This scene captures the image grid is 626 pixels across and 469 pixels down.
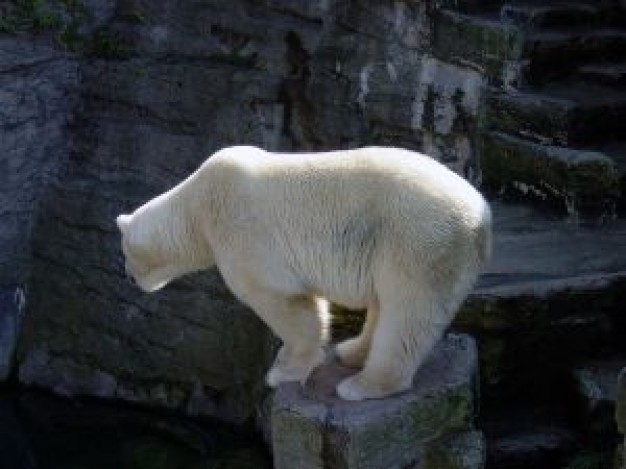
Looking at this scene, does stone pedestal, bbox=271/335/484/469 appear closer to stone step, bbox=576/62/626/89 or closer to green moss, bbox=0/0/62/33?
stone step, bbox=576/62/626/89

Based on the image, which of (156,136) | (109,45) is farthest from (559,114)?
(109,45)

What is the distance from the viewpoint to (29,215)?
8266 millimetres

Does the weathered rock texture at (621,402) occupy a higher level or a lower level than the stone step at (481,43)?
lower

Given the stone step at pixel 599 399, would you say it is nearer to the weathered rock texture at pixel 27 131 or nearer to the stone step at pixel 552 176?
the stone step at pixel 552 176

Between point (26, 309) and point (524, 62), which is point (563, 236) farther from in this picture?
point (26, 309)

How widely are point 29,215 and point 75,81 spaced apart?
3.21 ft

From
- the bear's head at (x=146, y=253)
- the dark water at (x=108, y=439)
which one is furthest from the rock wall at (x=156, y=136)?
the bear's head at (x=146, y=253)

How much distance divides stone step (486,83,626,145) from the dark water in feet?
8.05

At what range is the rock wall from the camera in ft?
23.5

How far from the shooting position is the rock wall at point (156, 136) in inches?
282

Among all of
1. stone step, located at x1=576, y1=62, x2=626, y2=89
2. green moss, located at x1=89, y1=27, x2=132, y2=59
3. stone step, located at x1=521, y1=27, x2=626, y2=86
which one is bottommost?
green moss, located at x1=89, y1=27, x2=132, y2=59

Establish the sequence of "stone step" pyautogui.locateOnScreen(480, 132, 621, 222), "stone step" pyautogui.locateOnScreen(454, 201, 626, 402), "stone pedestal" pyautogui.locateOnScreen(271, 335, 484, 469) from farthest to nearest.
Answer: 1. "stone step" pyautogui.locateOnScreen(480, 132, 621, 222)
2. "stone step" pyautogui.locateOnScreen(454, 201, 626, 402)
3. "stone pedestal" pyautogui.locateOnScreen(271, 335, 484, 469)

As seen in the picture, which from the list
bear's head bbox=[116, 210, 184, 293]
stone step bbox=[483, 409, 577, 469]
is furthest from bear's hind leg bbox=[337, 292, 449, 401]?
stone step bbox=[483, 409, 577, 469]

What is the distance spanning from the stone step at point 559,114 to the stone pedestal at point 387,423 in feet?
6.30
